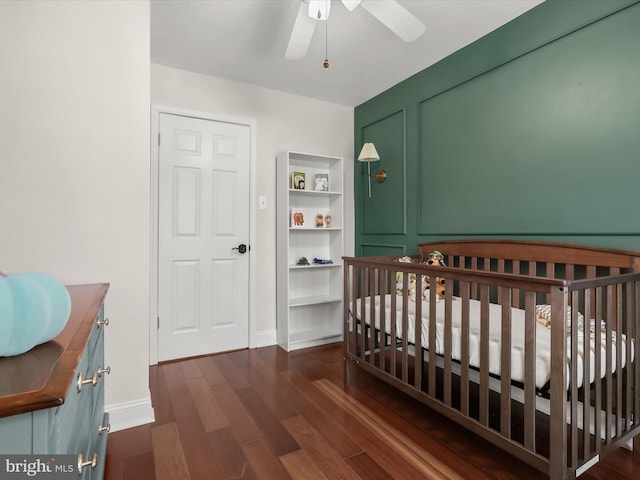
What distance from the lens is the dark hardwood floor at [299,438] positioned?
56.9 inches

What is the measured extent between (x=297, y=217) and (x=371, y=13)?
1.86 metres

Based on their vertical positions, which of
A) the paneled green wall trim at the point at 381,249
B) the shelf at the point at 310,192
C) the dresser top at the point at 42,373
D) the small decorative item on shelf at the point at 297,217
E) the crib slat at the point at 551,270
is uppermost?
the shelf at the point at 310,192

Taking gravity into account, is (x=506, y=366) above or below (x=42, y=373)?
below

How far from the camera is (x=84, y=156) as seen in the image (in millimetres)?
1656

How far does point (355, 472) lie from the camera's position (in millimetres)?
1435

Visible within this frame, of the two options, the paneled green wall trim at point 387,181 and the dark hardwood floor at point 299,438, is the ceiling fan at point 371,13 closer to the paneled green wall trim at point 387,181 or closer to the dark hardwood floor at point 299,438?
the paneled green wall trim at point 387,181

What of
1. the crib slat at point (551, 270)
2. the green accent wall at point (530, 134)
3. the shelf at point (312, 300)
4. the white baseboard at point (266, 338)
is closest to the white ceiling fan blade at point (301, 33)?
the green accent wall at point (530, 134)

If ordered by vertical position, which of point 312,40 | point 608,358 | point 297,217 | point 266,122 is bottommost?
point 608,358

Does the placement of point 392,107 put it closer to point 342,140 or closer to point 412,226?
point 342,140

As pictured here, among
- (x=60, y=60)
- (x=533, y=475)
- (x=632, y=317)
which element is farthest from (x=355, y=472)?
(x=60, y=60)

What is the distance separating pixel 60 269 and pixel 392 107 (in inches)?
111

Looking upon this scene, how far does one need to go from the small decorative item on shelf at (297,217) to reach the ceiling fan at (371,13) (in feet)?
5.28

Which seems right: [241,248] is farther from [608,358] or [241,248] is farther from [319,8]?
[608,358]

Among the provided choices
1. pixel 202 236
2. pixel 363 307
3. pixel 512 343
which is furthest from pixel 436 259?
pixel 202 236
